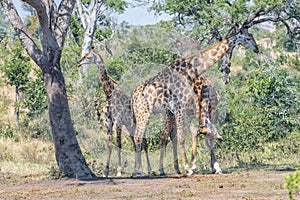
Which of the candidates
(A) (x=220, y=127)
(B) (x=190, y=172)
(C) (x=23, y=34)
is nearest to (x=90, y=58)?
(C) (x=23, y=34)

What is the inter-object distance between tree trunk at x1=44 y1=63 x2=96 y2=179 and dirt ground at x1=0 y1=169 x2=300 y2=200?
1.17 ft

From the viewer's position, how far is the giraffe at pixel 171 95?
12.4 meters

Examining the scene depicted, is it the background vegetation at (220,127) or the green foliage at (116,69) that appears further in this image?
the green foliage at (116,69)

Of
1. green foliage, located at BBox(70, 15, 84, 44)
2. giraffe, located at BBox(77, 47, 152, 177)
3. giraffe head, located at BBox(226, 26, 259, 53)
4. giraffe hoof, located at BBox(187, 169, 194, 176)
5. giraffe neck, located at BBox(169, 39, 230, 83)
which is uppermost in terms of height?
green foliage, located at BBox(70, 15, 84, 44)

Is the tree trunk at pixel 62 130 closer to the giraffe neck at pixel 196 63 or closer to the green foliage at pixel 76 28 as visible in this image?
the giraffe neck at pixel 196 63

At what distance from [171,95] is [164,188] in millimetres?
3179

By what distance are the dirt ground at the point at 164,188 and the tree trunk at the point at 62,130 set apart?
1.17ft

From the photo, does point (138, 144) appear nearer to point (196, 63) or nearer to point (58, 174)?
point (58, 174)

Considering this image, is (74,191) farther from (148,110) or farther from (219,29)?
(219,29)

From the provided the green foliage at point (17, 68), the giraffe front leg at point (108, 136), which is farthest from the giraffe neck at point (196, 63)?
the green foliage at point (17, 68)

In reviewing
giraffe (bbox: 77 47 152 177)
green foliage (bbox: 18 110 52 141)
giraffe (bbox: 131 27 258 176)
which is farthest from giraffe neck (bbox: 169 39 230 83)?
green foliage (bbox: 18 110 52 141)

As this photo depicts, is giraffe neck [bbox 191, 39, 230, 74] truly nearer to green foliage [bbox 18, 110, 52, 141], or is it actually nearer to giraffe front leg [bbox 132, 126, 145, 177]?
giraffe front leg [bbox 132, 126, 145, 177]

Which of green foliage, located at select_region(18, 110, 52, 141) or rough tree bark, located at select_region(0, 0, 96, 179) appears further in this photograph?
green foliage, located at select_region(18, 110, 52, 141)

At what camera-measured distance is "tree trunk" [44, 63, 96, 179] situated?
37.6 ft
